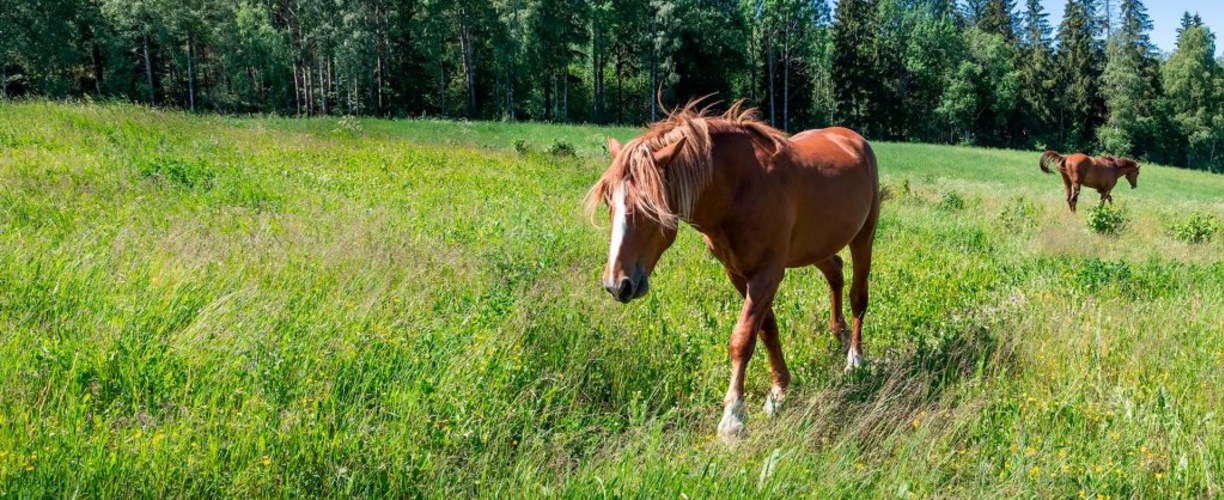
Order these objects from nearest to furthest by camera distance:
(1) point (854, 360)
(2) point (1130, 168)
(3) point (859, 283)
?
(1) point (854, 360)
(3) point (859, 283)
(2) point (1130, 168)

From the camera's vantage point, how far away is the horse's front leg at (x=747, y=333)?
3654 mm

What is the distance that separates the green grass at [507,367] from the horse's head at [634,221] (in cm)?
63

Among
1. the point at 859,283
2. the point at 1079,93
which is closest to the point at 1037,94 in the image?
the point at 1079,93

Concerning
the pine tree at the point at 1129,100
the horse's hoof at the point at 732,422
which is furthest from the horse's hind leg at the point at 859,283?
the pine tree at the point at 1129,100

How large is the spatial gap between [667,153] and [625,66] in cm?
6000

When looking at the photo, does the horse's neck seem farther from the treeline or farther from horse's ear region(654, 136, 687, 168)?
the treeline

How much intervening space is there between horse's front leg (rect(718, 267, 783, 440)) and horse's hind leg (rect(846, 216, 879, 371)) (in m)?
1.57

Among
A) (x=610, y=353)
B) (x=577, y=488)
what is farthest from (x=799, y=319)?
(x=577, y=488)

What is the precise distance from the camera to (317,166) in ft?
37.3

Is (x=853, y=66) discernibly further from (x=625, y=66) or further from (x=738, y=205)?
(x=738, y=205)

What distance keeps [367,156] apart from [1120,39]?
8744 cm

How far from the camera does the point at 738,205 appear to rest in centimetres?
369

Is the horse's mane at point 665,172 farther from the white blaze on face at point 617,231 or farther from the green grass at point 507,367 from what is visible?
the green grass at point 507,367

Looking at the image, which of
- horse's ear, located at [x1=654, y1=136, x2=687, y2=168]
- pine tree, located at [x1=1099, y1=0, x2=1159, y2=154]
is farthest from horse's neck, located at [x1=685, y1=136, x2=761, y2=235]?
pine tree, located at [x1=1099, y1=0, x2=1159, y2=154]
